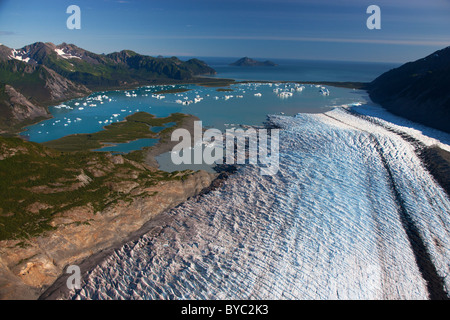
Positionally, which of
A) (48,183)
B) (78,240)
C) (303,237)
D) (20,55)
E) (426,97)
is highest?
(20,55)

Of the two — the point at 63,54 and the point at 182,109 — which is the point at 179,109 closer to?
the point at 182,109

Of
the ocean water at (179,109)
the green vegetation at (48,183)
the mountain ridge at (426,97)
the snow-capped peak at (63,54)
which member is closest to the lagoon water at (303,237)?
the green vegetation at (48,183)

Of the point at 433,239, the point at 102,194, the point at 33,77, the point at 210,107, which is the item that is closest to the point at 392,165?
the point at 433,239

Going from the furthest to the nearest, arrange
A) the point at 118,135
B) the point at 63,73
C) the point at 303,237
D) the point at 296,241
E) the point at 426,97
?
1. the point at 63,73
2. the point at 426,97
3. the point at 118,135
4. the point at 303,237
5. the point at 296,241

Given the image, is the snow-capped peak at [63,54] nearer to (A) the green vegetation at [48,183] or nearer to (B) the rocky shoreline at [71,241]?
(A) the green vegetation at [48,183]

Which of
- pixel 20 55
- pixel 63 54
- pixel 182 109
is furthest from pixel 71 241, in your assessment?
pixel 63 54

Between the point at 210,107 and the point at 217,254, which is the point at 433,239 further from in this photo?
the point at 210,107

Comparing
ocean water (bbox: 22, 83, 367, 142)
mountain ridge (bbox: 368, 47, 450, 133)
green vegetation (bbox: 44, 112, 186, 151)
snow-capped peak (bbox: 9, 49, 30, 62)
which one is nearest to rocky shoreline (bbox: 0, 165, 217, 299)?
green vegetation (bbox: 44, 112, 186, 151)

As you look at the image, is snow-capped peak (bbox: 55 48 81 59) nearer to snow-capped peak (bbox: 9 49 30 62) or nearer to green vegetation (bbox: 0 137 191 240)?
snow-capped peak (bbox: 9 49 30 62)

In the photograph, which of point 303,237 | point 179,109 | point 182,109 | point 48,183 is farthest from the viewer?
point 179,109
